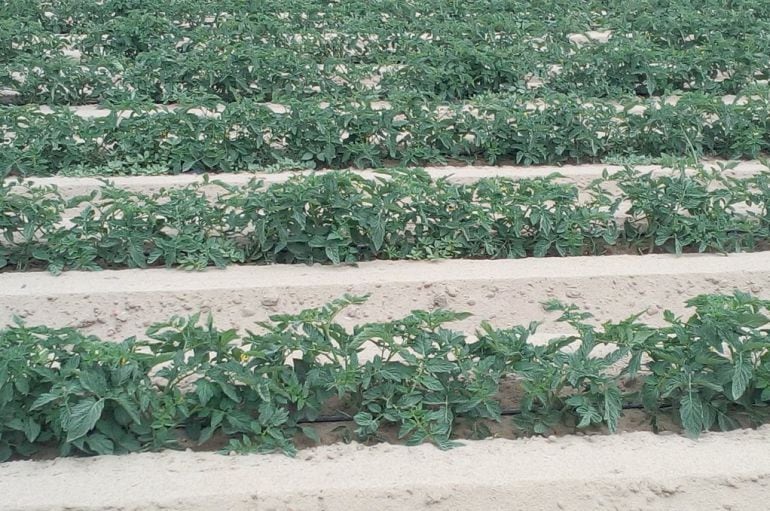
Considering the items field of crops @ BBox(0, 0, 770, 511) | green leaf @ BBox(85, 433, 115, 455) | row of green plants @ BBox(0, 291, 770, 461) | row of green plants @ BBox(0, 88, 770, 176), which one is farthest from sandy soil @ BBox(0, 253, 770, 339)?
row of green plants @ BBox(0, 88, 770, 176)

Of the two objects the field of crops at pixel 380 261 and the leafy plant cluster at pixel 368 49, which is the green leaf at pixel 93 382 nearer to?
the field of crops at pixel 380 261

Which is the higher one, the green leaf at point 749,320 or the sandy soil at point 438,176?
the green leaf at point 749,320

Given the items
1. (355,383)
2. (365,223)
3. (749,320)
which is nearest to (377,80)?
(365,223)

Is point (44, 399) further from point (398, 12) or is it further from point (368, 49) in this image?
point (398, 12)

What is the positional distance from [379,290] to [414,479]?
4.78 feet

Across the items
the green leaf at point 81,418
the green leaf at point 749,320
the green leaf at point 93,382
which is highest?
the green leaf at point 749,320

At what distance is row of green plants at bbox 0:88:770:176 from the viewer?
6.02 m

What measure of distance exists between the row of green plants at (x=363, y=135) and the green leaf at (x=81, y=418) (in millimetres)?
2792

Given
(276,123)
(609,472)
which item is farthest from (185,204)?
(609,472)

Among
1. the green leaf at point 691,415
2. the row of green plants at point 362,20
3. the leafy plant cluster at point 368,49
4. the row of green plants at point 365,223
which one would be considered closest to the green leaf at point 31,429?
the row of green plants at point 365,223

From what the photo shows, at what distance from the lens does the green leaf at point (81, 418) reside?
130 inches

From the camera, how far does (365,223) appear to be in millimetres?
4883

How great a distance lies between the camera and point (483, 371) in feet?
11.8

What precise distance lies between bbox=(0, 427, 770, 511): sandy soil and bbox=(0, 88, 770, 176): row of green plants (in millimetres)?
2863
